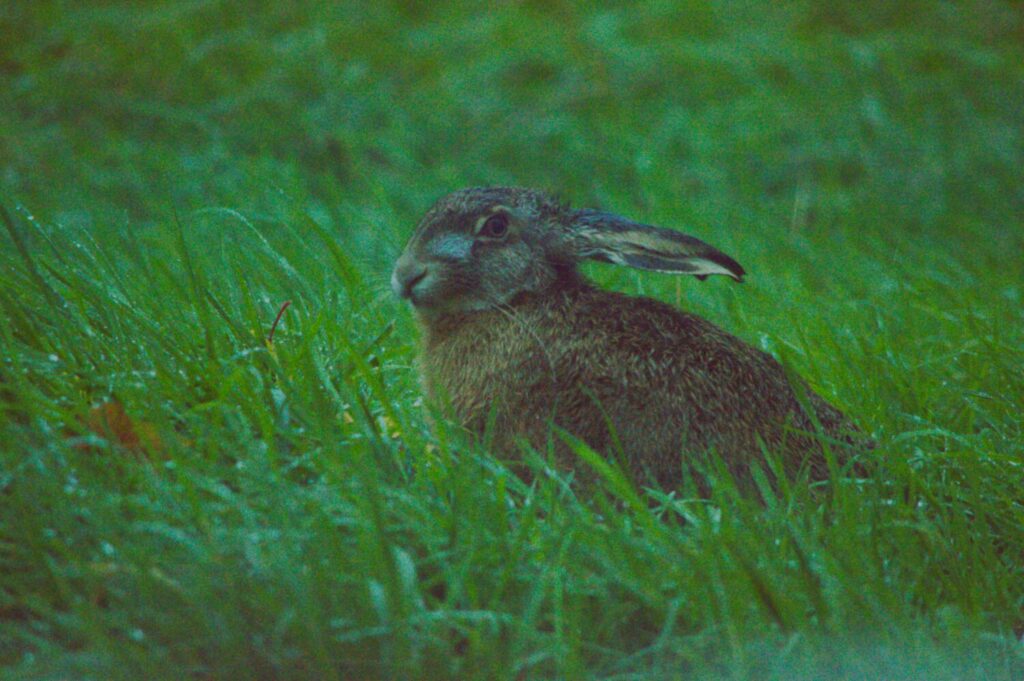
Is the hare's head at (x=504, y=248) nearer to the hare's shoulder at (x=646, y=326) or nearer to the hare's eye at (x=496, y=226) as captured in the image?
the hare's eye at (x=496, y=226)

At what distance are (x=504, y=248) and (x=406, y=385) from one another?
1.72ft

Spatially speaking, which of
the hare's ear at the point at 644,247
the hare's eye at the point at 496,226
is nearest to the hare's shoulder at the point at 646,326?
the hare's ear at the point at 644,247

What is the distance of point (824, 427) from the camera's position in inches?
134

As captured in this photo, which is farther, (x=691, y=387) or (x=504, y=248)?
(x=504, y=248)

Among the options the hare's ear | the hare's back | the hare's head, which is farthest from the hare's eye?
the hare's back

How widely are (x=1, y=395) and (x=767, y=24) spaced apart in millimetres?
6916

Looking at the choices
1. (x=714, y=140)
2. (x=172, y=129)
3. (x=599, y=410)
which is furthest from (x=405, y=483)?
(x=714, y=140)

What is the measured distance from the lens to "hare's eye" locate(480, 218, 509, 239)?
12.9 feet

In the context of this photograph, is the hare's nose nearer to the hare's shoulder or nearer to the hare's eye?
the hare's eye

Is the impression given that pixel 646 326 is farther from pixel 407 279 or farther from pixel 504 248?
pixel 407 279

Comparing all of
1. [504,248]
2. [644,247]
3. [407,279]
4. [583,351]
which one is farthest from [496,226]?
[583,351]

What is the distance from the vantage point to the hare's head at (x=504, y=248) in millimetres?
3779

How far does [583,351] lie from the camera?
3531 millimetres

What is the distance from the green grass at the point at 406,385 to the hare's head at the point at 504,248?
30 cm
